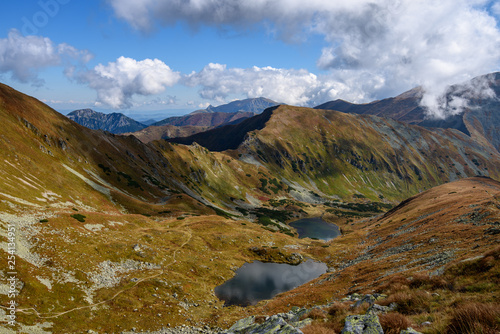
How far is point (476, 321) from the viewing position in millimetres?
10445

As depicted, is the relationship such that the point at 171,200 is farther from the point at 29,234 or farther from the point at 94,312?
the point at 94,312

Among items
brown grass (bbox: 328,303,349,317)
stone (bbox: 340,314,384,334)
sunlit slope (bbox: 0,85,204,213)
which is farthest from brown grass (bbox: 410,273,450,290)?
sunlit slope (bbox: 0,85,204,213)

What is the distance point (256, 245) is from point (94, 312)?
59.1 metres

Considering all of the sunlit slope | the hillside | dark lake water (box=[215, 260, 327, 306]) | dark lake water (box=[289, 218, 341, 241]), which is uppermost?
the sunlit slope

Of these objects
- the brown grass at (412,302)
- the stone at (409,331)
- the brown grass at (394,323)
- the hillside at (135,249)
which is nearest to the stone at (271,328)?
the brown grass at (394,323)

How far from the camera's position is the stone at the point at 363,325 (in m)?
13.5

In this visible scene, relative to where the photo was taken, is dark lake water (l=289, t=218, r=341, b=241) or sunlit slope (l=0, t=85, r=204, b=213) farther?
dark lake water (l=289, t=218, r=341, b=241)

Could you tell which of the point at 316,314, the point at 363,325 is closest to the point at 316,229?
the point at 316,314

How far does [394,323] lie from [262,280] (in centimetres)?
6070

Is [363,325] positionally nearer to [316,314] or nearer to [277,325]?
[277,325]

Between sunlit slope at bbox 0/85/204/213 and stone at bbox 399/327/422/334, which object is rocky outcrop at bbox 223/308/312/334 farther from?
sunlit slope at bbox 0/85/204/213

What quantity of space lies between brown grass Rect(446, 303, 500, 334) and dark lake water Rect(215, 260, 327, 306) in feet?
162

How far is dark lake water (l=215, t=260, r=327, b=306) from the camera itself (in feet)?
190

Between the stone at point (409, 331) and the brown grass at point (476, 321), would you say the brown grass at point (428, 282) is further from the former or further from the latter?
the stone at point (409, 331)
